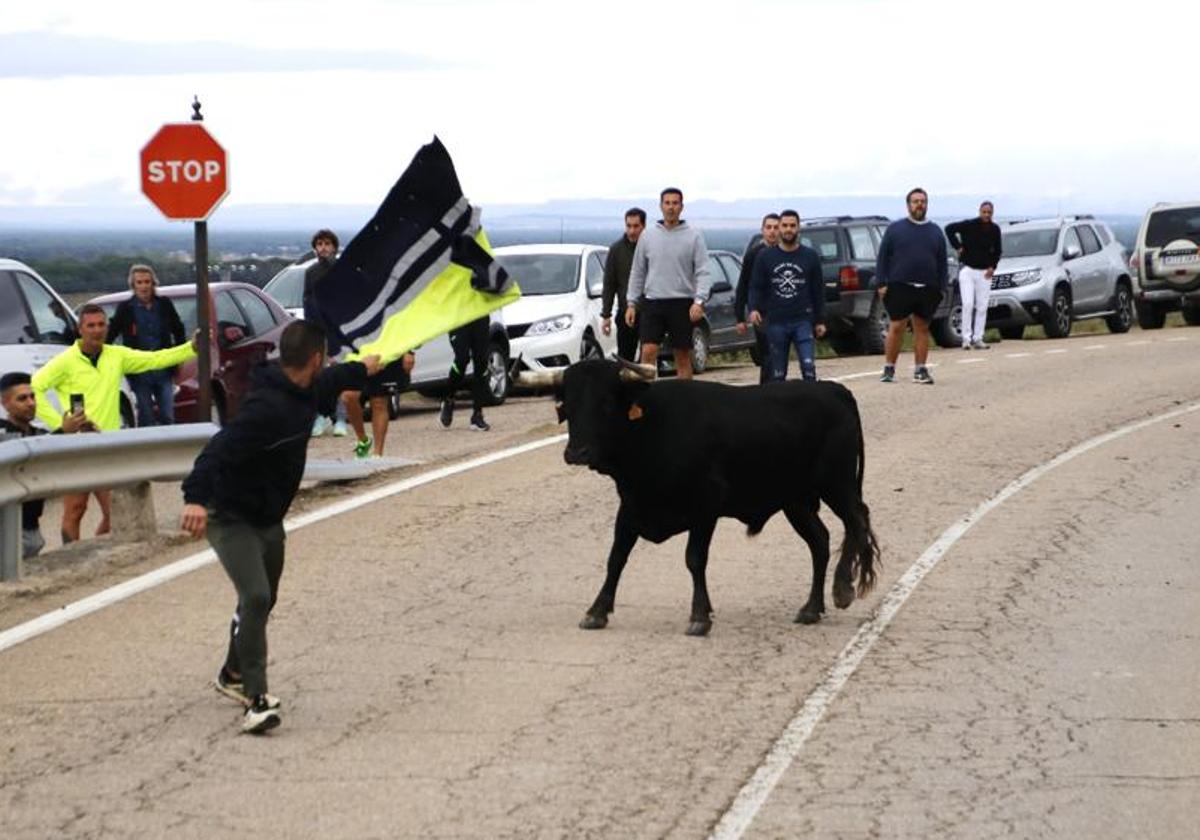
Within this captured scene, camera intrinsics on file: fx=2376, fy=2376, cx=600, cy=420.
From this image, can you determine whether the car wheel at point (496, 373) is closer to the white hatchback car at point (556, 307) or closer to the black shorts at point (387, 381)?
the white hatchback car at point (556, 307)

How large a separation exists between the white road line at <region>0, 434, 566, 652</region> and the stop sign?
14.1ft

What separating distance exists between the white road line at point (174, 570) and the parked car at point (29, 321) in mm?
2937

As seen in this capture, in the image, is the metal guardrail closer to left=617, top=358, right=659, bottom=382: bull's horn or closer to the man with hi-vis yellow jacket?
the man with hi-vis yellow jacket

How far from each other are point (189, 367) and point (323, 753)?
12986mm

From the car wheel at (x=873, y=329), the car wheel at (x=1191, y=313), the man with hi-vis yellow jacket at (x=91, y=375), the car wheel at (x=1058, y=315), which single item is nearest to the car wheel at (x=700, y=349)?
the car wheel at (x=873, y=329)

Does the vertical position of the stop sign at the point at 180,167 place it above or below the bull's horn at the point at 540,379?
above

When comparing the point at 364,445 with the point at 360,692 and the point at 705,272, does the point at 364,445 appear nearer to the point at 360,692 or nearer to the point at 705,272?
the point at 705,272

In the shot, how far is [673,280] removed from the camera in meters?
19.5

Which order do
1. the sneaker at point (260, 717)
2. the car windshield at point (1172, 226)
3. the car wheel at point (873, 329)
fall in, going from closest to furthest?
the sneaker at point (260, 717), the car wheel at point (873, 329), the car windshield at point (1172, 226)

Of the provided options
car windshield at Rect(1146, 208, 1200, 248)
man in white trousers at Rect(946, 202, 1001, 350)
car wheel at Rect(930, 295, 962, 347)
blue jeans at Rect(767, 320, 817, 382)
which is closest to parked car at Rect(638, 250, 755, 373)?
man in white trousers at Rect(946, 202, 1001, 350)

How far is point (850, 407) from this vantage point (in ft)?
38.6

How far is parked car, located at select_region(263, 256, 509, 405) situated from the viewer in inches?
952

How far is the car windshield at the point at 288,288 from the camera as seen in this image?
83.4 feet

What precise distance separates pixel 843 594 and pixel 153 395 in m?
8.94
